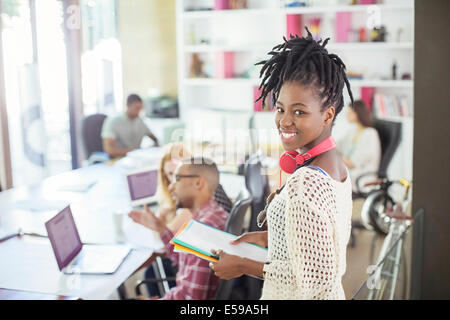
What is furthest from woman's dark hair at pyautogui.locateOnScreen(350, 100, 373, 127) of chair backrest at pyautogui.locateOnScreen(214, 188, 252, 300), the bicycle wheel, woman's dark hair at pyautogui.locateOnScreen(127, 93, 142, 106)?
chair backrest at pyautogui.locateOnScreen(214, 188, 252, 300)

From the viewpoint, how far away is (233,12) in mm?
5730

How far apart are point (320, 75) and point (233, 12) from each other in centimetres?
486

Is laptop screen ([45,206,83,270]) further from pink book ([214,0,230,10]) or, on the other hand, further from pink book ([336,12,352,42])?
pink book ([214,0,230,10])

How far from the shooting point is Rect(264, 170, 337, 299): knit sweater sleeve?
106 cm

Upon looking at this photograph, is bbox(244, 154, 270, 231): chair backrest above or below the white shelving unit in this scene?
below

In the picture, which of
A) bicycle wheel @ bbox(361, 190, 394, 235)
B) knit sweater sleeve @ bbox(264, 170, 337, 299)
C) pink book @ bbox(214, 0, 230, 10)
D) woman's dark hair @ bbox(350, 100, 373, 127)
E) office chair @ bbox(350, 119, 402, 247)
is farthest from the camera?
pink book @ bbox(214, 0, 230, 10)

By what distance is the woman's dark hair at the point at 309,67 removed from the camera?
1.07 meters

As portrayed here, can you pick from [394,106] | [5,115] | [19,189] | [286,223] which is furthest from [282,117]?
[394,106]

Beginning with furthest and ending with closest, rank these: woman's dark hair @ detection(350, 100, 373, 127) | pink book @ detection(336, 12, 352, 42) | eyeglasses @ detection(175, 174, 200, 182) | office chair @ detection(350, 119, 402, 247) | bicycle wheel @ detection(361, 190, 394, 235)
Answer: pink book @ detection(336, 12, 352, 42) < woman's dark hair @ detection(350, 100, 373, 127) < office chair @ detection(350, 119, 402, 247) < bicycle wheel @ detection(361, 190, 394, 235) < eyeglasses @ detection(175, 174, 200, 182)

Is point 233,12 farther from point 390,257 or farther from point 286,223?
point 286,223

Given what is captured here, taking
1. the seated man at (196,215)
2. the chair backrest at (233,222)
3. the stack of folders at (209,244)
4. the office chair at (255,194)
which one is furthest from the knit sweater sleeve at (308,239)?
the seated man at (196,215)

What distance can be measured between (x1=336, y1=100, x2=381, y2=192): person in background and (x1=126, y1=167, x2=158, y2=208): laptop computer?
5.26ft

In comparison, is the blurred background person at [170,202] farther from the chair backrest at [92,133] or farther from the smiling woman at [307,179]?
the chair backrest at [92,133]

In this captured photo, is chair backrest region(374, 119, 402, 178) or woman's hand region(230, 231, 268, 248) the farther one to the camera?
chair backrest region(374, 119, 402, 178)
